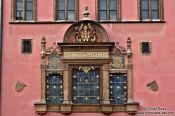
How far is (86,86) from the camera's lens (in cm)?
2175

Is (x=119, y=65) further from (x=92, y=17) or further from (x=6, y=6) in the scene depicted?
(x=6, y=6)

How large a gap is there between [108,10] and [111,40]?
136 cm

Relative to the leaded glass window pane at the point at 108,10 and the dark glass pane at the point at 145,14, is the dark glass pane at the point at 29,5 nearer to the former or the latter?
the leaded glass window pane at the point at 108,10

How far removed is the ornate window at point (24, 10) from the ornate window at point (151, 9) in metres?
4.67

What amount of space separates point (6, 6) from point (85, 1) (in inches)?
134

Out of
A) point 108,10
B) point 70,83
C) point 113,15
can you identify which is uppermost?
point 108,10

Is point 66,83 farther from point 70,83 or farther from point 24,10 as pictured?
point 24,10

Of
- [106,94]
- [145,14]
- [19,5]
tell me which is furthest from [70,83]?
[145,14]

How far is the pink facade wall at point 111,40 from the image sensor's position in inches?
851

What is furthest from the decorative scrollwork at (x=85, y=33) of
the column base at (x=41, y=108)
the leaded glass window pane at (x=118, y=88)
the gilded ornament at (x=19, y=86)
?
the column base at (x=41, y=108)

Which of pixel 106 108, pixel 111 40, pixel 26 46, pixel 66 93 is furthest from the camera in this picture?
pixel 26 46

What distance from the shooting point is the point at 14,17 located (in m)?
22.4

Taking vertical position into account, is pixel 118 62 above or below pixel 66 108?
above

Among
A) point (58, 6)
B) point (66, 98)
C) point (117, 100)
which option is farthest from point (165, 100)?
point (58, 6)
